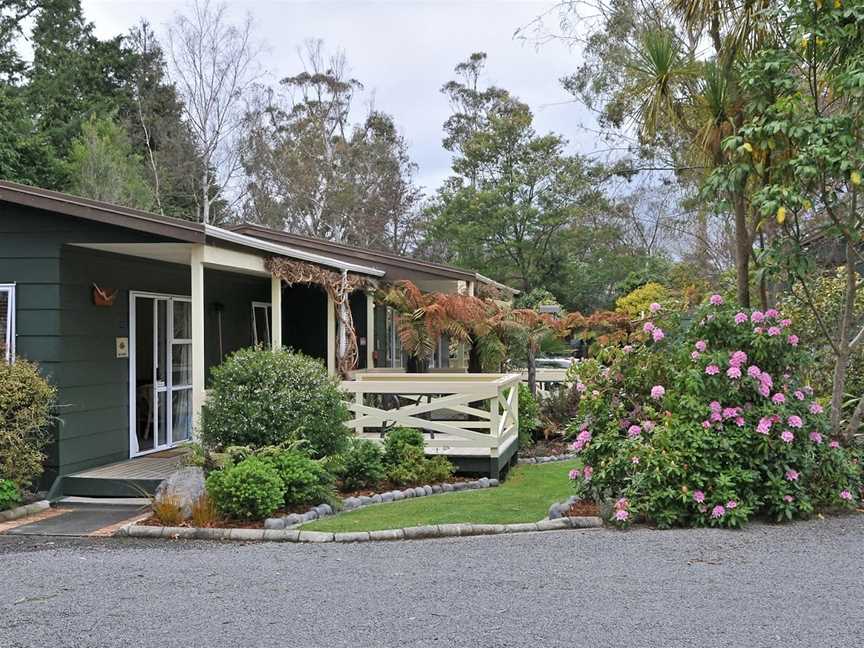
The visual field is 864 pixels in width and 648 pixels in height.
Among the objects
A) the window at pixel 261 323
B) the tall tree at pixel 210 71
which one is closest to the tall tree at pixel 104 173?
the tall tree at pixel 210 71

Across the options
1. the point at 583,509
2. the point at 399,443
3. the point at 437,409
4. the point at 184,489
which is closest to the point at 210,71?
the point at 437,409

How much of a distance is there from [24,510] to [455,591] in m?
5.03

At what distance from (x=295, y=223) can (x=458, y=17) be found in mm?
18298

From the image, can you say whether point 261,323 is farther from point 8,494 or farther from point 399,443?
point 8,494

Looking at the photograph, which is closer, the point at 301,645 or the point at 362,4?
the point at 301,645

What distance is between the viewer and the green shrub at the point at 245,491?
23.4 feet

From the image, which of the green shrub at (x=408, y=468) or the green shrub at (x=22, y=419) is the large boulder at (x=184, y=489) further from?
the green shrub at (x=408, y=468)

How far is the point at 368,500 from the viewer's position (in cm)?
834

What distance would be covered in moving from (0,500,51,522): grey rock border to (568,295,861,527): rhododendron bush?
5362 mm

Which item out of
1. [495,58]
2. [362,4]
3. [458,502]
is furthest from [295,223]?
[458,502]

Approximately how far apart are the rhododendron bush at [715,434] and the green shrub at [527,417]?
4.96 m

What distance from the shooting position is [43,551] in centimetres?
641

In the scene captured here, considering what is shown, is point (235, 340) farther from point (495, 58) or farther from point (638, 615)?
point (495, 58)

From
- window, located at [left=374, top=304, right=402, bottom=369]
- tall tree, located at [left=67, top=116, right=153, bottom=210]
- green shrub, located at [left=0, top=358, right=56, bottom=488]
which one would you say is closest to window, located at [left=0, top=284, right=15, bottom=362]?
green shrub, located at [left=0, top=358, right=56, bottom=488]
